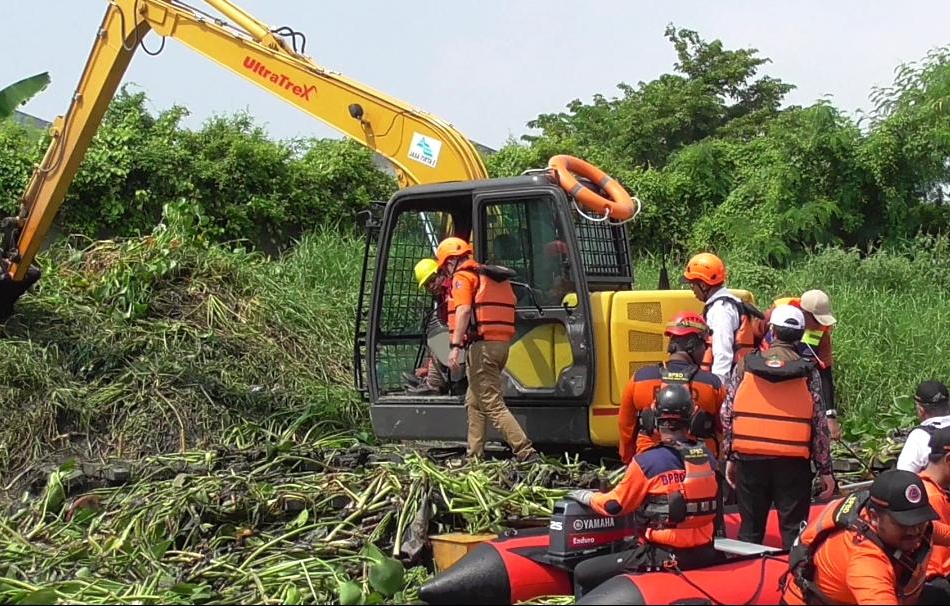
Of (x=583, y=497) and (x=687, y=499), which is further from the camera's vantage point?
(x=583, y=497)

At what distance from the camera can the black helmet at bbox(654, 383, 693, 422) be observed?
189 inches

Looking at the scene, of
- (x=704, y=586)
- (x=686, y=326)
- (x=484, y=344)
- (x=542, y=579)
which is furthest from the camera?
(x=484, y=344)

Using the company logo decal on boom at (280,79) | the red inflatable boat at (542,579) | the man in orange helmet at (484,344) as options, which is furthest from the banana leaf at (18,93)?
the red inflatable boat at (542,579)

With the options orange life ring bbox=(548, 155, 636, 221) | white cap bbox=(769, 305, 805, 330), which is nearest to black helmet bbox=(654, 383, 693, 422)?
white cap bbox=(769, 305, 805, 330)

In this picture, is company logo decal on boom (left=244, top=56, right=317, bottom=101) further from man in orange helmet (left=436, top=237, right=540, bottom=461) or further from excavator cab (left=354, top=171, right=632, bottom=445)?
man in orange helmet (left=436, top=237, right=540, bottom=461)

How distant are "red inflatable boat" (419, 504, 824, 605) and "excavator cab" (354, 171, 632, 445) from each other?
4.61ft

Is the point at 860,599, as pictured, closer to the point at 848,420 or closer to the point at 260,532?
the point at 260,532

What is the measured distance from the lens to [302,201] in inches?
577

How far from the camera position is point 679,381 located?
5695mm

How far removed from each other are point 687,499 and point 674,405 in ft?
1.31

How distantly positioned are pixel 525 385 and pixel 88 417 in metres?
3.57

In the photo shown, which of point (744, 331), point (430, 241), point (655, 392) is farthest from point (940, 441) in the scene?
point (430, 241)

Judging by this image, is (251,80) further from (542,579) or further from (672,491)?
(672,491)

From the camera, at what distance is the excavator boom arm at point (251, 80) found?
7988 mm
